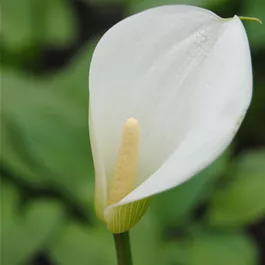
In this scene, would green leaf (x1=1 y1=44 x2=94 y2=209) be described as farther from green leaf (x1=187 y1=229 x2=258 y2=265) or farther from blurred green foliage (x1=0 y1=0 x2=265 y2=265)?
green leaf (x1=187 y1=229 x2=258 y2=265)

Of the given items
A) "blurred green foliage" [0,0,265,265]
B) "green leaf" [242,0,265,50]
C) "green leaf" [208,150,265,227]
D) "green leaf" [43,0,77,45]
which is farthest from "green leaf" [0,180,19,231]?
"green leaf" [242,0,265,50]

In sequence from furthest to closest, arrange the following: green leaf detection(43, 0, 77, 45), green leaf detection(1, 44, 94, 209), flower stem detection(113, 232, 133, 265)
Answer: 1. green leaf detection(43, 0, 77, 45)
2. green leaf detection(1, 44, 94, 209)
3. flower stem detection(113, 232, 133, 265)

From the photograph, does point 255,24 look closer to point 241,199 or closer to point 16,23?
point 241,199

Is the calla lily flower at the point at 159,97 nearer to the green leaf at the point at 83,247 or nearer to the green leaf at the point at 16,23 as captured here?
the green leaf at the point at 83,247

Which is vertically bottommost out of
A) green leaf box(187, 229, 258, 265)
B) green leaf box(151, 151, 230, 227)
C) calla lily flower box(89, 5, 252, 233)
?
green leaf box(187, 229, 258, 265)

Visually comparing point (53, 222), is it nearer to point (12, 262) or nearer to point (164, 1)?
point (12, 262)

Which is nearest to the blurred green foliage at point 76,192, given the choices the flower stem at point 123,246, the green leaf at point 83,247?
the green leaf at point 83,247

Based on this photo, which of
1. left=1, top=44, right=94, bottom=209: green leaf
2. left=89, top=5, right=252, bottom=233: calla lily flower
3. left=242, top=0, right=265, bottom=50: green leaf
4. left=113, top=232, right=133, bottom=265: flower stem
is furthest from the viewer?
left=242, top=0, right=265, bottom=50: green leaf
